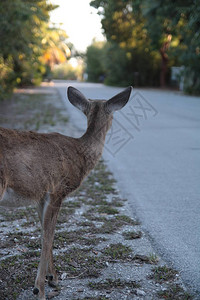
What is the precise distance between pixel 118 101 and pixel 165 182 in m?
3.83

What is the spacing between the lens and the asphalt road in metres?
4.59

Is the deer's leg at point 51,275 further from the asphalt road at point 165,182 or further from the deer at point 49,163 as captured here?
the asphalt road at point 165,182

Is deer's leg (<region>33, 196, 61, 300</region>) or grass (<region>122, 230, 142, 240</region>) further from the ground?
deer's leg (<region>33, 196, 61, 300</region>)

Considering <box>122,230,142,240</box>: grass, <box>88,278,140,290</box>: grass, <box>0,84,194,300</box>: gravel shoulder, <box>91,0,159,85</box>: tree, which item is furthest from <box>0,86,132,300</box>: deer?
<box>91,0,159,85</box>: tree

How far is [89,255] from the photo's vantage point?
14.2 ft

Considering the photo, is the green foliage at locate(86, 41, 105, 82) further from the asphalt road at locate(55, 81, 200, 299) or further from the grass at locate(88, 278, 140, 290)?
the grass at locate(88, 278, 140, 290)

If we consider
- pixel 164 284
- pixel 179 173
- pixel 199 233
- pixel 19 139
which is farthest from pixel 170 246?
pixel 179 173

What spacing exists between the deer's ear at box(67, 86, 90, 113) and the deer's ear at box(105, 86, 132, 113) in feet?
0.69

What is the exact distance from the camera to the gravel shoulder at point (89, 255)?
11.7 ft

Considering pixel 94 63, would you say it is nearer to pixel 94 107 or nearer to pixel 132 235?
pixel 132 235

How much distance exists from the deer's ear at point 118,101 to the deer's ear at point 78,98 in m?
0.21

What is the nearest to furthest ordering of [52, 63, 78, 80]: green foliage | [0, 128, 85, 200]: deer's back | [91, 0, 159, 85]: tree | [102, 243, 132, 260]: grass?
[0, 128, 85, 200]: deer's back
[102, 243, 132, 260]: grass
[91, 0, 159, 85]: tree
[52, 63, 78, 80]: green foliage

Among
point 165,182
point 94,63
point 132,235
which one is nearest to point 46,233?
point 132,235

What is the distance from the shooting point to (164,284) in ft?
12.2
